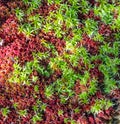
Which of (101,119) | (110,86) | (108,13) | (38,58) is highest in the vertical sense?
(108,13)

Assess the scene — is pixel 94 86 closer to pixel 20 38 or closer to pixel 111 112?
pixel 111 112

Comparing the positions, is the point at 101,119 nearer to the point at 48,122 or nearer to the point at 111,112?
the point at 111,112

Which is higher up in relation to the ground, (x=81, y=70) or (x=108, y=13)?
(x=108, y=13)

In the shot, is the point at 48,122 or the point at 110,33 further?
the point at 110,33

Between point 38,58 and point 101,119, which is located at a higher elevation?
point 38,58

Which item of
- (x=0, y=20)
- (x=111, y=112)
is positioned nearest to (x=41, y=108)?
(x=111, y=112)

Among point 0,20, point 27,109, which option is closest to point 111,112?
point 27,109
